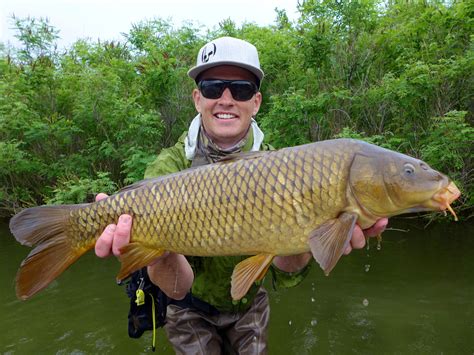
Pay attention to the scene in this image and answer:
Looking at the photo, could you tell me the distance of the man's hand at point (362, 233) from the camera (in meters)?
1.49

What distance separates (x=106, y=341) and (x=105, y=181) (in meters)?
3.58

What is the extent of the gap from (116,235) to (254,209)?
0.53 m

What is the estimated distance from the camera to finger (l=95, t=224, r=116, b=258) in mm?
1593

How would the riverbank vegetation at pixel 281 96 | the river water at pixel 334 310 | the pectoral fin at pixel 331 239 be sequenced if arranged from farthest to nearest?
1. the riverbank vegetation at pixel 281 96
2. the river water at pixel 334 310
3. the pectoral fin at pixel 331 239

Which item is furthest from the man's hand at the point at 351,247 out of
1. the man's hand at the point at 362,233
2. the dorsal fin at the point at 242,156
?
the dorsal fin at the point at 242,156

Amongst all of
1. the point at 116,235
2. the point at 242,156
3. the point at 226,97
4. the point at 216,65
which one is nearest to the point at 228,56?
the point at 216,65

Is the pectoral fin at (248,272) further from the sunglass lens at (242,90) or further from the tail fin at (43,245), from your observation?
the sunglass lens at (242,90)

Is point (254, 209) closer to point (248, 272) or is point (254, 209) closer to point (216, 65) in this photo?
point (248, 272)

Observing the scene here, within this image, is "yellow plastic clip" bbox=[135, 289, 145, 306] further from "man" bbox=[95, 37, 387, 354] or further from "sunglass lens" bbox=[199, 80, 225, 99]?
"sunglass lens" bbox=[199, 80, 225, 99]

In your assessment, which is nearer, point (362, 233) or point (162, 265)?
point (362, 233)

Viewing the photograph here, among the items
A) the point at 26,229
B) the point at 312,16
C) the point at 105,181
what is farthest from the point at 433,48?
the point at 26,229

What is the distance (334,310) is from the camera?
4133 millimetres

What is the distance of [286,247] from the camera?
1468mm

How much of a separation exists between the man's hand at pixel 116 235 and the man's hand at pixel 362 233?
0.79 meters
